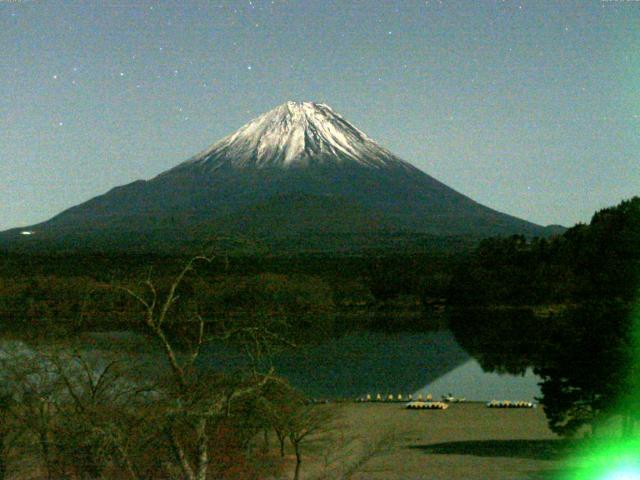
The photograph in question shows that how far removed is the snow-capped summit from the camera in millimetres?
164250

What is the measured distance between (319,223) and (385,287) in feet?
189

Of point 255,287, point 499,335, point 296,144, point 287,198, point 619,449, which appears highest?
point 296,144

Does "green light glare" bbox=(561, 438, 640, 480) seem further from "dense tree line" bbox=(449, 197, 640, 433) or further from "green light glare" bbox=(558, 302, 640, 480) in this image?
"dense tree line" bbox=(449, 197, 640, 433)

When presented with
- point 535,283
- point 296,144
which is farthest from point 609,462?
point 296,144

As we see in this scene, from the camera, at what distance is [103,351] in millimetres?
10945

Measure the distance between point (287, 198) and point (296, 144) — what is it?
3230 cm

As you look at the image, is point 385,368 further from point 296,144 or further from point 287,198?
point 296,144

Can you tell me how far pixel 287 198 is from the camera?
138 meters

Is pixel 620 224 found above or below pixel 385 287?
above

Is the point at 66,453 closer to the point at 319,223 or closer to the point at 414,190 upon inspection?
the point at 319,223

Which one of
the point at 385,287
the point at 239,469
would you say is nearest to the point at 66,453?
the point at 239,469

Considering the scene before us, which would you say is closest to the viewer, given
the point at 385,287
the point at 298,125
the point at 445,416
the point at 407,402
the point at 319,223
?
the point at 445,416

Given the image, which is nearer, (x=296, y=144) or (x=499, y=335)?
(x=499, y=335)

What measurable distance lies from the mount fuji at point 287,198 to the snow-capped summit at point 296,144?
0.21m
